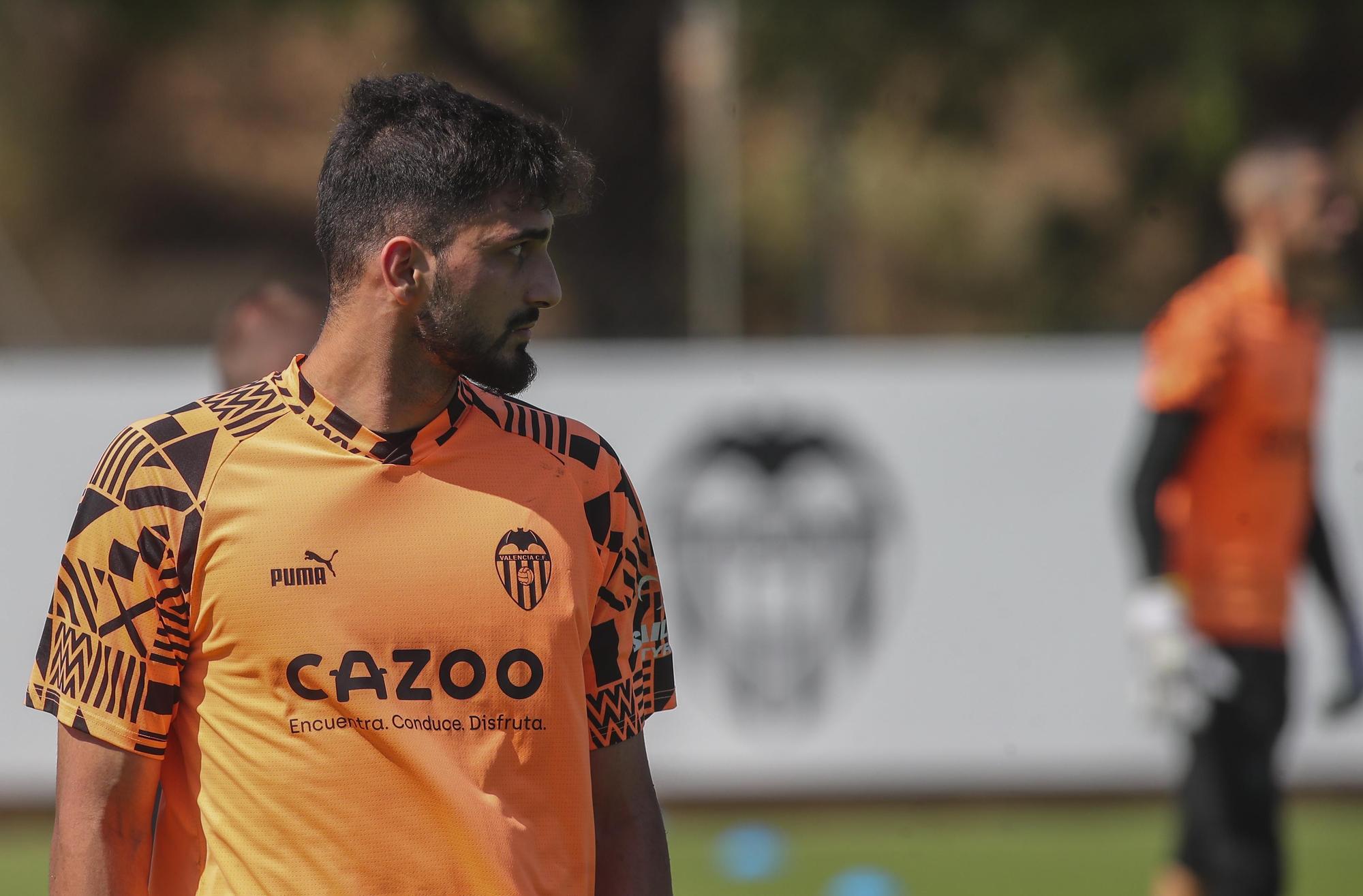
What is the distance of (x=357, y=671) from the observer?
2.18 metres

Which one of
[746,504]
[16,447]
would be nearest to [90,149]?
[16,447]

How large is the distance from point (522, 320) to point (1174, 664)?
3.33 m

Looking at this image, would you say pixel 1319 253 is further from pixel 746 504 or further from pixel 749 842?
pixel 749 842

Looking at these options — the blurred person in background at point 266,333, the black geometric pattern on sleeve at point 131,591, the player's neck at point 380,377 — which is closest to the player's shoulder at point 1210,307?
the blurred person in background at point 266,333

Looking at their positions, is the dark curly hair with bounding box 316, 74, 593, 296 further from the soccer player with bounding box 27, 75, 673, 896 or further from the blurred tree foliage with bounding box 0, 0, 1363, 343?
the blurred tree foliage with bounding box 0, 0, 1363, 343

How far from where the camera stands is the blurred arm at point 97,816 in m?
2.13

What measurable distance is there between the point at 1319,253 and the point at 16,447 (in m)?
5.49

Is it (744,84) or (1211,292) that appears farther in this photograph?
(744,84)

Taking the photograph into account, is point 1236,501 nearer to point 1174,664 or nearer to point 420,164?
point 1174,664

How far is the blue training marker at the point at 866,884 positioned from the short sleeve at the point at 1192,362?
2513mm

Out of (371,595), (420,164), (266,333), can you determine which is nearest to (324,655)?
(371,595)

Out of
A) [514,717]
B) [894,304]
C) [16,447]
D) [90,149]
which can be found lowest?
[514,717]

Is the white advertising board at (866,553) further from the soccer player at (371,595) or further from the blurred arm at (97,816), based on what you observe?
the blurred arm at (97,816)

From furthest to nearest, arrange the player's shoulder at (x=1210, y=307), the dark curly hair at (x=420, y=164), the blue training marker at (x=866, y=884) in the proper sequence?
the blue training marker at (x=866, y=884) → the player's shoulder at (x=1210, y=307) → the dark curly hair at (x=420, y=164)
